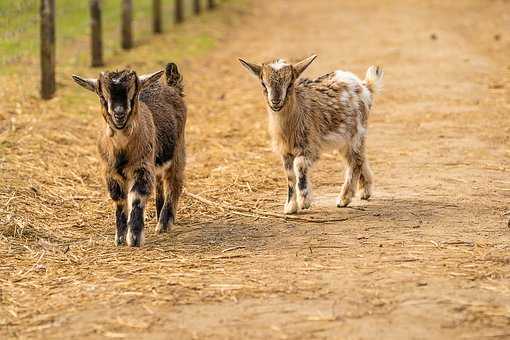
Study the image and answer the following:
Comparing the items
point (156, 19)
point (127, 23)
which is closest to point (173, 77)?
point (127, 23)

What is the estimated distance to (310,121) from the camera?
9.25 metres

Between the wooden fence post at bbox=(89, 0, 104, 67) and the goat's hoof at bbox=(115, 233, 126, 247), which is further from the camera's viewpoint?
the wooden fence post at bbox=(89, 0, 104, 67)

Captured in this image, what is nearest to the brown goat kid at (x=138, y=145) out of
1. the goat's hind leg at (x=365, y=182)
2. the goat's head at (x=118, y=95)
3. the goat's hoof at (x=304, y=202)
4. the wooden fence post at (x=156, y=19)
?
the goat's head at (x=118, y=95)

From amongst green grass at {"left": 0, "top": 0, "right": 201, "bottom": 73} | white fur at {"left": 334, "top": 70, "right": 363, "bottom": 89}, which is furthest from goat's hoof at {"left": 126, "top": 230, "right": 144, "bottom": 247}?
green grass at {"left": 0, "top": 0, "right": 201, "bottom": 73}

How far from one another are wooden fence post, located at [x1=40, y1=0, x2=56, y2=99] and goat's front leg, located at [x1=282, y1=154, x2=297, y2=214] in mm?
6678

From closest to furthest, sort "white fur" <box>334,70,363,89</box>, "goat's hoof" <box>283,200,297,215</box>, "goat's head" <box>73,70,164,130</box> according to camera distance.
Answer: "goat's head" <box>73,70,164,130</box> → "goat's hoof" <box>283,200,297,215</box> → "white fur" <box>334,70,363,89</box>

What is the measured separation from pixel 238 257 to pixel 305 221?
1.21 meters

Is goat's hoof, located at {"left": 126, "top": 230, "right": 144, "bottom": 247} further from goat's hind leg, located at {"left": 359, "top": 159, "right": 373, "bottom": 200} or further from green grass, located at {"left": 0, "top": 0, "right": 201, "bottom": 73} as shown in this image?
green grass, located at {"left": 0, "top": 0, "right": 201, "bottom": 73}

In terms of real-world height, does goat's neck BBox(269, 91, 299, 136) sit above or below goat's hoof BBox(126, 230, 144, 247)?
above

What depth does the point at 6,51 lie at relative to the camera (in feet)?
61.1

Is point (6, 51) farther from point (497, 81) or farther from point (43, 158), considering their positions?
point (497, 81)

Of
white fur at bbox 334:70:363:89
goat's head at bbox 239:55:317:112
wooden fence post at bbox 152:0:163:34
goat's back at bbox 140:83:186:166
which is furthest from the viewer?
wooden fence post at bbox 152:0:163:34

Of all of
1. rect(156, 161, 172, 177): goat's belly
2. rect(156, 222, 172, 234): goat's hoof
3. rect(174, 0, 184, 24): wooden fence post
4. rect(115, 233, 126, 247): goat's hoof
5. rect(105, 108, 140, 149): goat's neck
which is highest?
rect(174, 0, 184, 24): wooden fence post

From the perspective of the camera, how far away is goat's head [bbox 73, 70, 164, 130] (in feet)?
25.6
